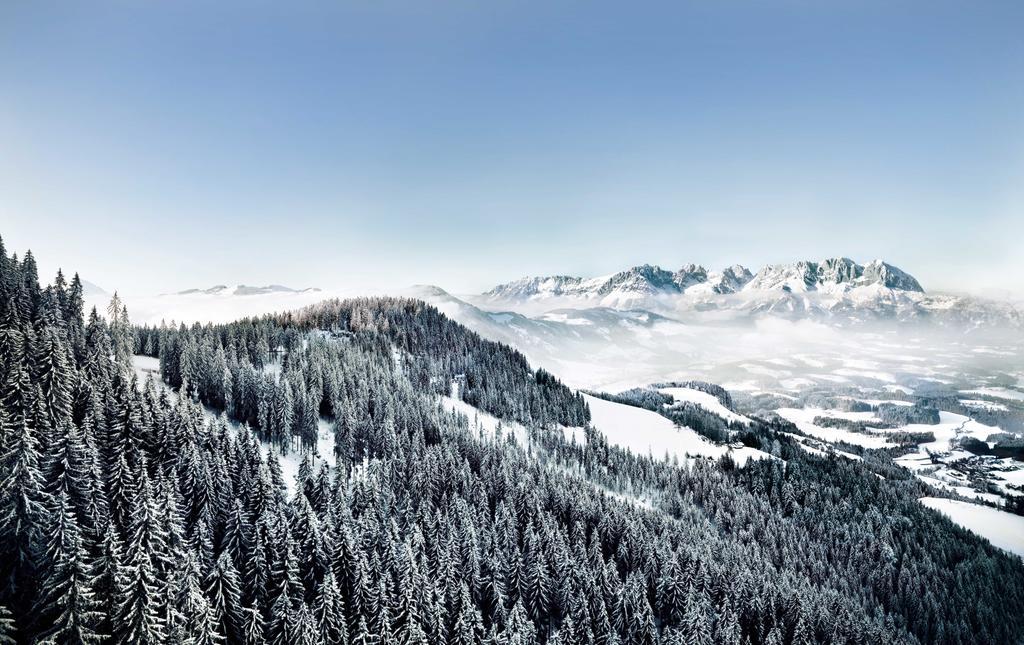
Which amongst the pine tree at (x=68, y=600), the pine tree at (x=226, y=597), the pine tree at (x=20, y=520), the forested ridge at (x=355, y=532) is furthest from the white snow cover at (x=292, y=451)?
the pine tree at (x=68, y=600)

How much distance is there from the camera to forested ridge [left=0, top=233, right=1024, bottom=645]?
50.3 meters

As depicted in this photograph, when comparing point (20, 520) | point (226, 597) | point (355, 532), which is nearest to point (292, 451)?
point (355, 532)

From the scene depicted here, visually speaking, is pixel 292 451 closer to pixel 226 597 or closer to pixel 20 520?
pixel 226 597

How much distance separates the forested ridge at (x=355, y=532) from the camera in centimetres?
5034

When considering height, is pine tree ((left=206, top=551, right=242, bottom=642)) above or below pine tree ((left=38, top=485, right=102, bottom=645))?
below

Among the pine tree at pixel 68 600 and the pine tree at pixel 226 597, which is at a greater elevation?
the pine tree at pixel 68 600

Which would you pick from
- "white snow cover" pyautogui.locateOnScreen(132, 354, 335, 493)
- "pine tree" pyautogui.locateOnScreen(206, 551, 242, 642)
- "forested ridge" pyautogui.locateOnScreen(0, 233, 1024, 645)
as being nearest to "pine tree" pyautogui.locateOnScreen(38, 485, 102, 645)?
"forested ridge" pyautogui.locateOnScreen(0, 233, 1024, 645)

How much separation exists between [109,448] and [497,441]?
111301 mm

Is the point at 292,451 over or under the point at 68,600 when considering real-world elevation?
under

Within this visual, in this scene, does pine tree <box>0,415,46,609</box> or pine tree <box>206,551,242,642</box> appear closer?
pine tree <box>0,415,46,609</box>

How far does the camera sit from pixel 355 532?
7719 cm

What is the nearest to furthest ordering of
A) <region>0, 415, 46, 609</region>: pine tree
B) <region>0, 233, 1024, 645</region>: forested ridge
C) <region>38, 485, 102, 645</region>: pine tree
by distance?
<region>38, 485, 102, 645</region>: pine tree
<region>0, 415, 46, 609</region>: pine tree
<region>0, 233, 1024, 645</region>: forested ridge

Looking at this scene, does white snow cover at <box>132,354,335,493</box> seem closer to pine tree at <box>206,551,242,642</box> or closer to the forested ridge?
the forested ridge

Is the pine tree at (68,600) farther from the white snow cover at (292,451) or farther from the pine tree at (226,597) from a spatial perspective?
the white snow cover at (292,451)
